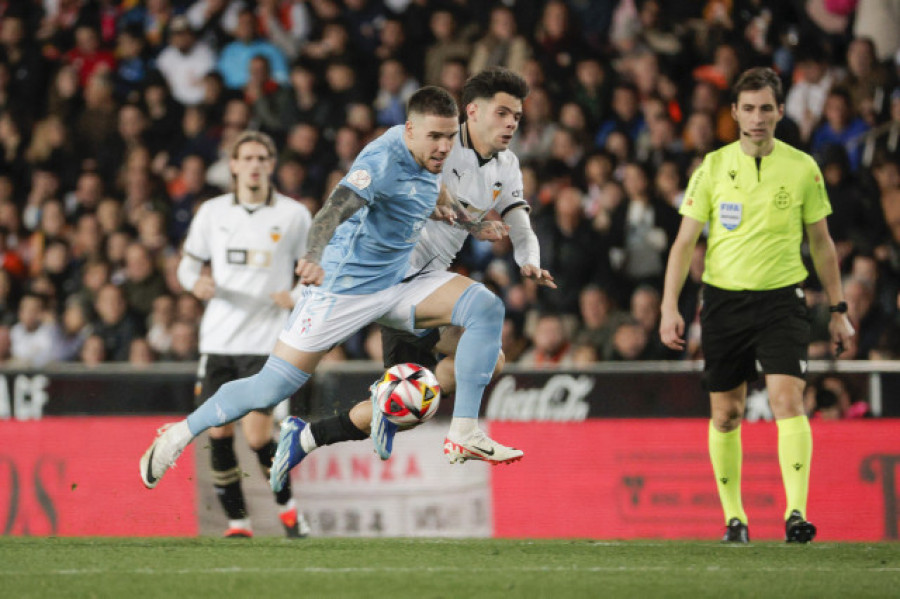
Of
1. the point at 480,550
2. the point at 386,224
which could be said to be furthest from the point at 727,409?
the point at 386,224

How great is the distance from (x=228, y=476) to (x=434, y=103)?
3124 millimetres

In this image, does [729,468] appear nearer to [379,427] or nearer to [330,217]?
[379,427]

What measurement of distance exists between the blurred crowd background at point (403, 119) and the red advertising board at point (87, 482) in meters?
1.57

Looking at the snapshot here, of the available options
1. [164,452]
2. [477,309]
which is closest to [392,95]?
[164,452]

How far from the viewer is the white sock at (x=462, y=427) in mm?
6496

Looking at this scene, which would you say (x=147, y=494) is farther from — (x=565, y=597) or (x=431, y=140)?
(x=565, y=597)

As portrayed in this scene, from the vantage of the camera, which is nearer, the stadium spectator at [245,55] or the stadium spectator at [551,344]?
the stadium spectator at [551,344]

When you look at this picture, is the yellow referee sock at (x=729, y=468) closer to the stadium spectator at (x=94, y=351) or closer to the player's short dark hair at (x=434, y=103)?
the player's short dark hair at (x=434, y=103)

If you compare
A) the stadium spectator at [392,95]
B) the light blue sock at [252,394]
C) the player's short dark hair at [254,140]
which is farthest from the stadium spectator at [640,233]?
the light blue sock at [252,394]

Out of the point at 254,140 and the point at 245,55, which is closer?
the point at 254,140

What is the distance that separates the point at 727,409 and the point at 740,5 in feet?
19.9

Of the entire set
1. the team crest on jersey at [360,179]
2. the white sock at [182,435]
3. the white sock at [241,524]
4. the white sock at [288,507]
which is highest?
the team crest on jersey at [360,179]

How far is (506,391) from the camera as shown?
30.1ft

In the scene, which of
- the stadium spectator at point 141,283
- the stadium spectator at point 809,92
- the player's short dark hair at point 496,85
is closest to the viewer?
the player's short dark hair at point 496,85
